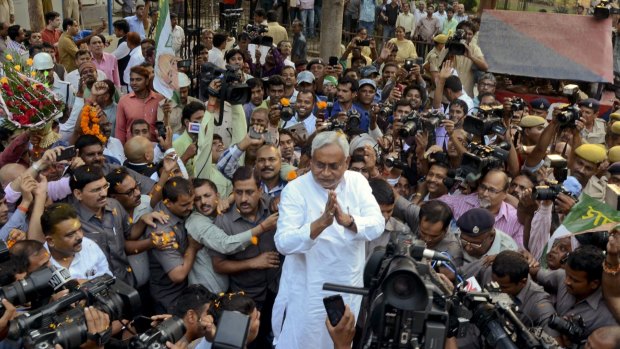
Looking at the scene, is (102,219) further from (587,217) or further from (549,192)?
(587,217)

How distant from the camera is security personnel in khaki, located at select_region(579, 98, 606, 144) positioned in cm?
743

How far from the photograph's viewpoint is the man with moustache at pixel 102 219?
457 cm

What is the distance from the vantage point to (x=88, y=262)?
4223mm

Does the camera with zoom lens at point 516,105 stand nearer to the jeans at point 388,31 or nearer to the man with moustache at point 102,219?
the man with moustache at point 102,219

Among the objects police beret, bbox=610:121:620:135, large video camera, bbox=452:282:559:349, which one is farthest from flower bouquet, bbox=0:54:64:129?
police beret, bbox=610:121:620:135

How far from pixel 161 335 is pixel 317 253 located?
97 centimetres

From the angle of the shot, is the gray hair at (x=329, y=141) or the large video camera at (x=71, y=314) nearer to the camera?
the large video camera at (x=71, y=314)

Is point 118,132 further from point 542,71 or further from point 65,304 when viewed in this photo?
point 542,71

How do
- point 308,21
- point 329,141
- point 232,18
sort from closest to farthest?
point 329,141 < point 232,18 < point 308,21

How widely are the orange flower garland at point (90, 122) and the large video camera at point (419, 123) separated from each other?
2.64m

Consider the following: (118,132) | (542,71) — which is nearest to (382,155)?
(118,132)

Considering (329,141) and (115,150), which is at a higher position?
(329,141)

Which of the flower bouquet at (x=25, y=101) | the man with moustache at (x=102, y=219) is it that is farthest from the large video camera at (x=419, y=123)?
the flower bouquet at (x=25, y=101)

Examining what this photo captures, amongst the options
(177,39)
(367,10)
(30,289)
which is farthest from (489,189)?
(367,10)
